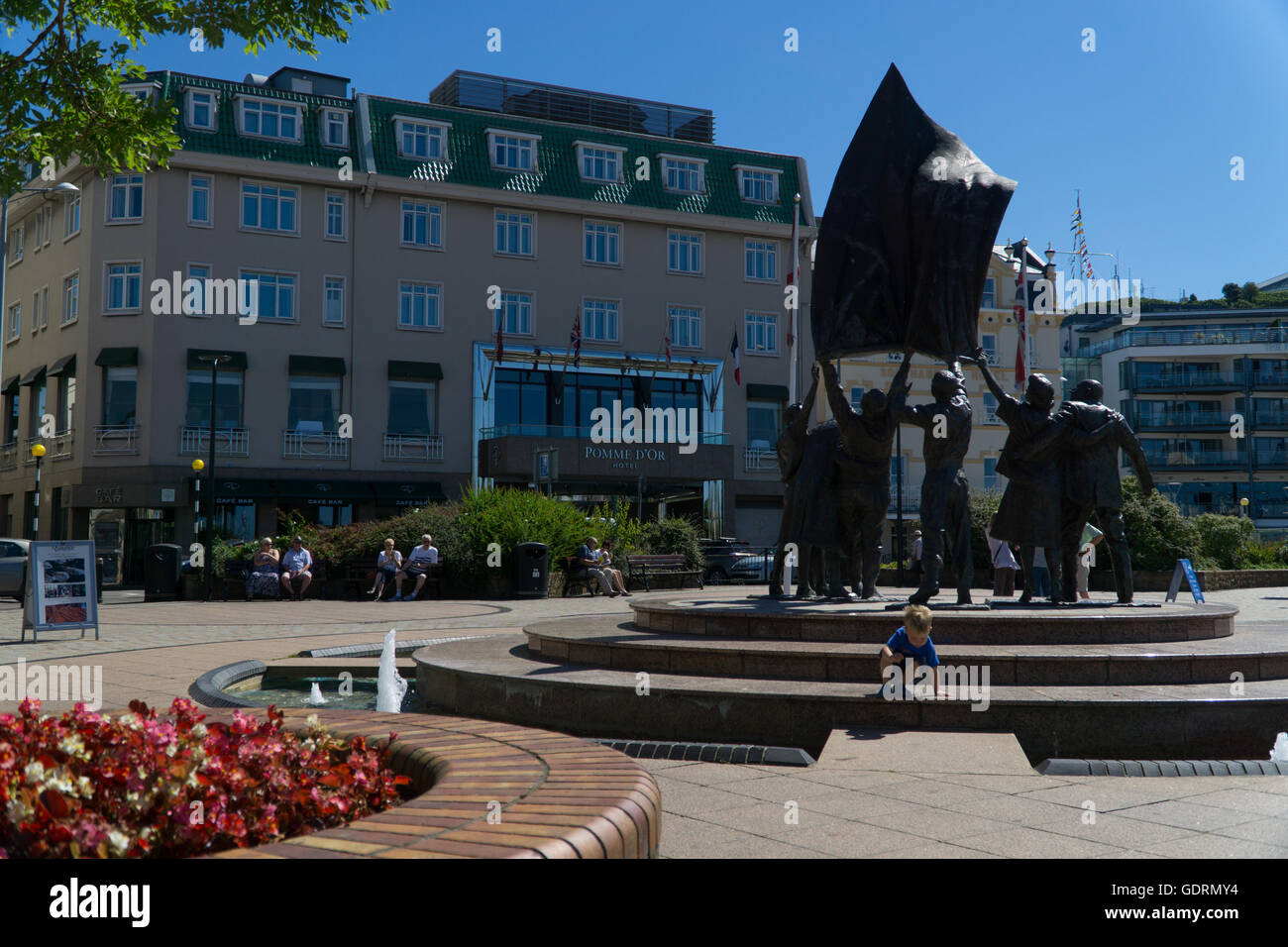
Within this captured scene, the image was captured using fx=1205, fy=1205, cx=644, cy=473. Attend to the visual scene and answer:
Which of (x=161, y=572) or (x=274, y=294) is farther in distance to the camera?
(x=274, y=294)

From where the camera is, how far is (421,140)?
4141 centimetres

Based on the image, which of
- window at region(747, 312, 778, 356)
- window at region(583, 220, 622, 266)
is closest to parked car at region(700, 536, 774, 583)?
window at region(583, 220, 622, 266)

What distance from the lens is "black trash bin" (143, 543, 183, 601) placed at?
84.9ft

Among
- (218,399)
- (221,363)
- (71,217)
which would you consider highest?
(71,217)

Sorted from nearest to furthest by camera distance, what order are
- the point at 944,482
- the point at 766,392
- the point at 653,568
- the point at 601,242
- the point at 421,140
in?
1. the point at 944,482
2. the point at 653,568
3. the point at 421,140
4. the point at 601,242
5. the point at 766,392

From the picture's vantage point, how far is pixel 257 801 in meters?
3.36

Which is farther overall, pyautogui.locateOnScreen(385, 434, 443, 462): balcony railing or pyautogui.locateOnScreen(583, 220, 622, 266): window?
pyautogui.locateOnScreen(583, 220, 622, 266): window

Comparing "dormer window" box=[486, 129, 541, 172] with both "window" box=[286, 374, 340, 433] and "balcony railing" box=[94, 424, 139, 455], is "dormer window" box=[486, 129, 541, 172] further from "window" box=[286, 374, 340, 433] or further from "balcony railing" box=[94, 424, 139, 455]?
"balcony railing" box=[94, 424, 139, 455]

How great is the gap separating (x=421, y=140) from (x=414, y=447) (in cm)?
1064

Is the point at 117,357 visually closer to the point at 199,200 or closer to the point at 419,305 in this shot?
the point at 199,200

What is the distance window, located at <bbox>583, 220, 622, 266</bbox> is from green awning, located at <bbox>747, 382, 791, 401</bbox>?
23.0ft

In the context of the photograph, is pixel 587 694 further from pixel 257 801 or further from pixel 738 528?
pixel 738 528

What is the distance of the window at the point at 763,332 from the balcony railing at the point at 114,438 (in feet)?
72.4

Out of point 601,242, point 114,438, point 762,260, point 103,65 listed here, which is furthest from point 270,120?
point 103,65
